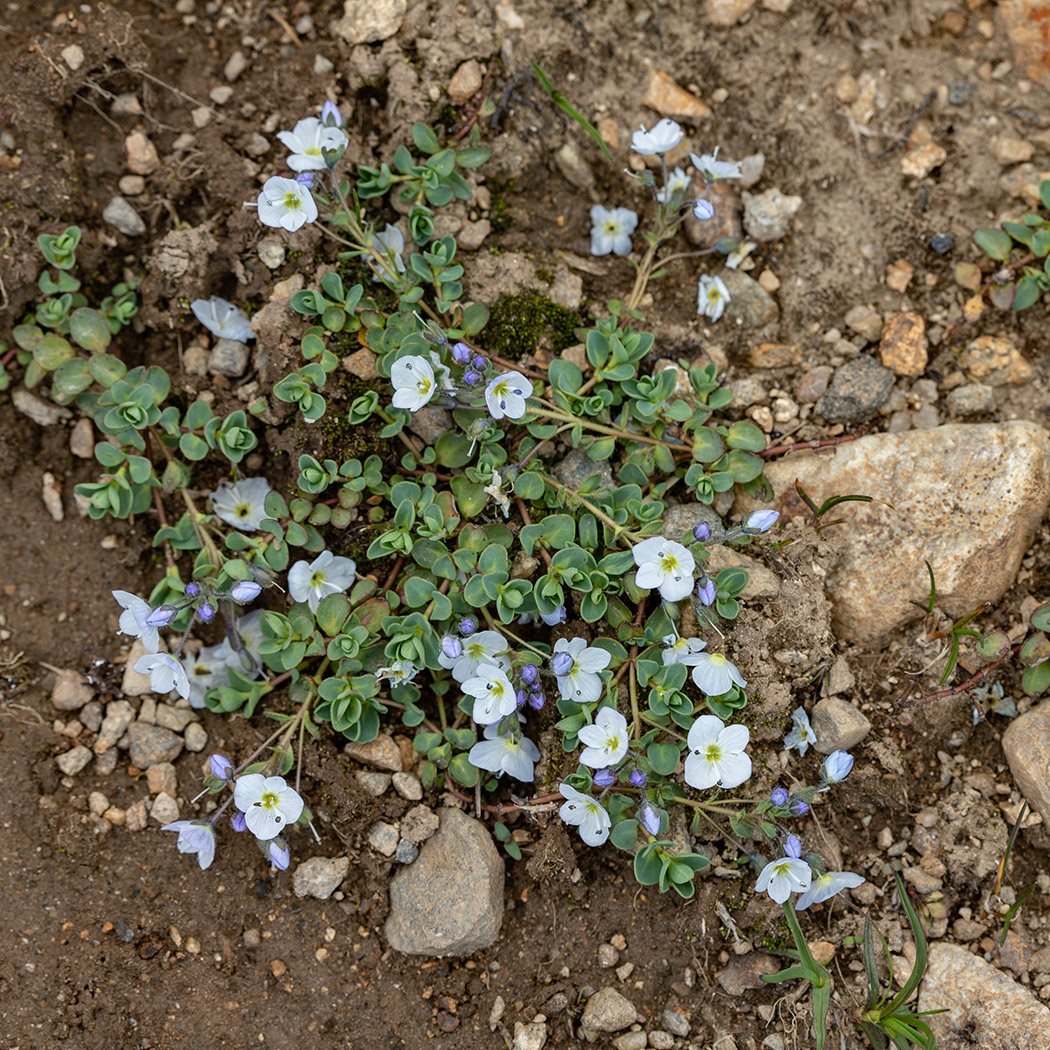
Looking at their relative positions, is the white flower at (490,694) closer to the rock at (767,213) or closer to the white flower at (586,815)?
the white flower at (586,815)

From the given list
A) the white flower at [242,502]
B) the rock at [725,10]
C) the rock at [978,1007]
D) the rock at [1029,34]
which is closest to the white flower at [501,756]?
the white flower at [242,502]

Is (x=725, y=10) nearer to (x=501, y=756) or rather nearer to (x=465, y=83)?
(x=465, y=83)

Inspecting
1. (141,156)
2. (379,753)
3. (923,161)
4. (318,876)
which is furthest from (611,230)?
(318,876)

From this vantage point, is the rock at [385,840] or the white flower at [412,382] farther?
the rock at [385,840]

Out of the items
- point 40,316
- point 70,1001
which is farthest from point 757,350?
point 70,1001

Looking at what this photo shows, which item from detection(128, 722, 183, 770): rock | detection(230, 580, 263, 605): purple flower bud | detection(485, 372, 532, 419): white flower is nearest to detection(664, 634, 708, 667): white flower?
detection(485, 372, 532, 419): white flower

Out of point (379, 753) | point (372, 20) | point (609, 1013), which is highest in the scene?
point (372, 20)
